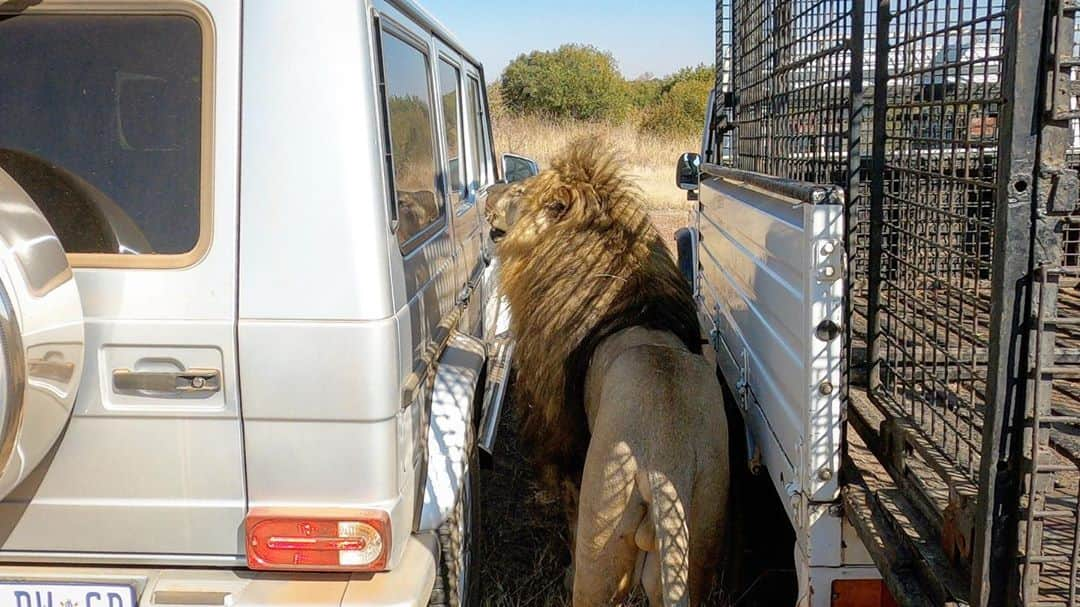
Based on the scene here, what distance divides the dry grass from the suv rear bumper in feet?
52.2

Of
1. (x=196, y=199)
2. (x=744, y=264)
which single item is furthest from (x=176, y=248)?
(x=744, y=264)

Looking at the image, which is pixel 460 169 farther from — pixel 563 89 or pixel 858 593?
pixel 563 89

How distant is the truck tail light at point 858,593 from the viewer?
2420mm

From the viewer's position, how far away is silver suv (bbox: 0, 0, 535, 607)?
2.17 metres

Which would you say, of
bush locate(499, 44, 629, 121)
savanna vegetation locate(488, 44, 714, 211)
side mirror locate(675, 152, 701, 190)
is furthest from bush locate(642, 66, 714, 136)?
side mirror locate(675, 152, 701, 190)

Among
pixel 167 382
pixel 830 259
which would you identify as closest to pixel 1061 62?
pixel 830 259

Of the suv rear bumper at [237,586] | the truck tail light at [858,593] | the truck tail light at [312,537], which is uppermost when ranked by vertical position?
the truck tail light at [312,537]

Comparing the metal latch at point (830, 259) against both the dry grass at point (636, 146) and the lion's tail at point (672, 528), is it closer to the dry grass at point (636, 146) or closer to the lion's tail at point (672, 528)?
the lion's tail at point (672, 528)

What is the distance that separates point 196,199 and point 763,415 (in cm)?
184

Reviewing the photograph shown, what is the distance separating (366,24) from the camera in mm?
2254

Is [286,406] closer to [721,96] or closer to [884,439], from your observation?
[884,439]

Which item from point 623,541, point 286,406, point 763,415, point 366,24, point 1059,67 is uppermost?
point 366,24

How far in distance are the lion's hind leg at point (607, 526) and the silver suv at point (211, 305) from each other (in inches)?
29.8

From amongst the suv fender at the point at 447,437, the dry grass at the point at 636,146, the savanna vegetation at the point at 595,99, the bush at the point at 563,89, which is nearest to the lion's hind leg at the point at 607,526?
the suv fender at the point at 447,437
